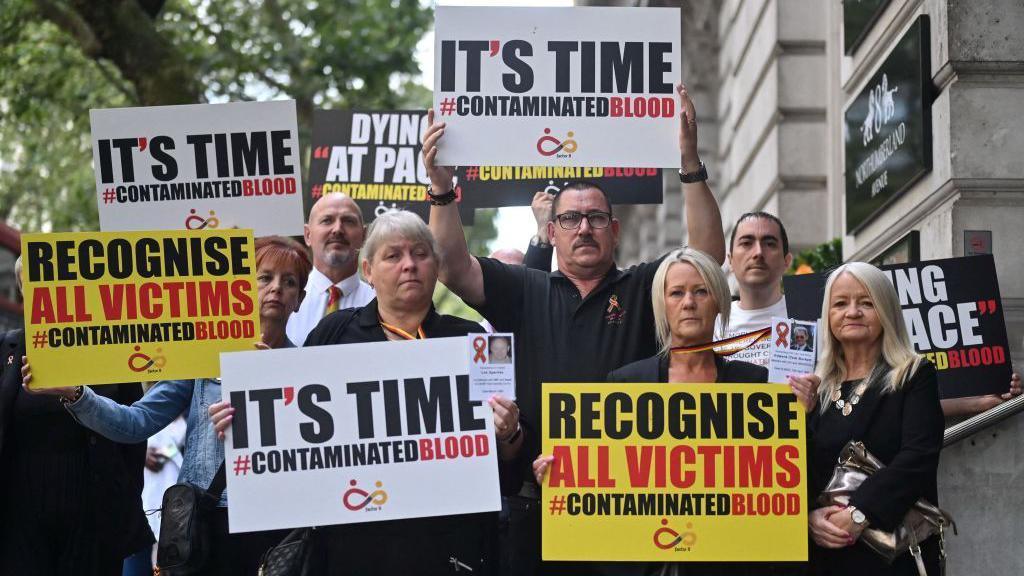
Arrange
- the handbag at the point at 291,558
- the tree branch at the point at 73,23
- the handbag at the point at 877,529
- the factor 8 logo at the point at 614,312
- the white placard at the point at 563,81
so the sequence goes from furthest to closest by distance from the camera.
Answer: the tree branch at the point at 73,23 < the white placard at the point at 563,81 < the factor 8 logo at the point at 614,312 < the handbag at the point at 291,558 < the handbag at the point at 877,529

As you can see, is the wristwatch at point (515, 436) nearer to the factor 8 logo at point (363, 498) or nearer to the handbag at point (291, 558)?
the factor 8 logo at point (363, 498)

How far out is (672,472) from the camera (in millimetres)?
5414

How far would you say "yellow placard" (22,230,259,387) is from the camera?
242 inches

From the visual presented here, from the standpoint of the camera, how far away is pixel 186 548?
572cm

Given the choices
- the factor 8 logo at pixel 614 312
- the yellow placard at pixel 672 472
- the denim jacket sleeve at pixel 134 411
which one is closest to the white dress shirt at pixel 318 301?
the denim jacket sleeve at pixel 134 411

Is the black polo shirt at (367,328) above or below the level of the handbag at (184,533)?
above

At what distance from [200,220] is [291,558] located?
7.04 feet

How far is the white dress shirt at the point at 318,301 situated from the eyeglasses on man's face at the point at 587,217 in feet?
6.05

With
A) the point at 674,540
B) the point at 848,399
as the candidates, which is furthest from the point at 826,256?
the point at 674,540

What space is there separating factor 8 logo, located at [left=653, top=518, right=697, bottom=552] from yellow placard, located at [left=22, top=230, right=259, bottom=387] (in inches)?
78.2

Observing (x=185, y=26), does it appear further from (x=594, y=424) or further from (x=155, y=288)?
(x=594, y=424)

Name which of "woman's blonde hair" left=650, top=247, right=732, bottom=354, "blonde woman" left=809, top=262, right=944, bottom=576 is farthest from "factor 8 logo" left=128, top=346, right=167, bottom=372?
"blonde woman" left=809, top=262, right=944, bottom=576

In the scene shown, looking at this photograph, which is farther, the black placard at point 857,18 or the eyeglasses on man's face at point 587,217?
the black placard at point 857,18

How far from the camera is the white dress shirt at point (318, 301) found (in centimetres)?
768
